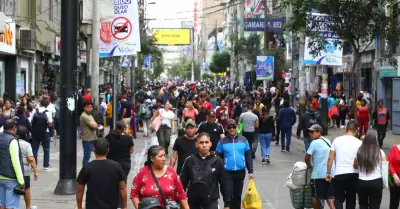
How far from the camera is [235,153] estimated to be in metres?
10.5

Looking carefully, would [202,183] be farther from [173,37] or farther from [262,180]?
[173,37]

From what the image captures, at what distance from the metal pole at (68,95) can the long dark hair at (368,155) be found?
5241mm

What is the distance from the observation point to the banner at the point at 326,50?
73.2 ft

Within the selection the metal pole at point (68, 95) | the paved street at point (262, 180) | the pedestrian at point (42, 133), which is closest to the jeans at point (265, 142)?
the paved street at point (262, 180)

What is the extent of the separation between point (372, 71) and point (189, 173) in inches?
1123

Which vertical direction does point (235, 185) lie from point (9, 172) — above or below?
below

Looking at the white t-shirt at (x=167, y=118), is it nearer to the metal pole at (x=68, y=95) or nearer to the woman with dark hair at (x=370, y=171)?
the metal pole at (x=68, y=95)

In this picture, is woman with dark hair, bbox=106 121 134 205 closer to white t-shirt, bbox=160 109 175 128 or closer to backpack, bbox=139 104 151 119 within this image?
white t-shirt, bbox=160 109 175 128

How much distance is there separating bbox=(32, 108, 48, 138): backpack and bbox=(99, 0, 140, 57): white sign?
3836 mm

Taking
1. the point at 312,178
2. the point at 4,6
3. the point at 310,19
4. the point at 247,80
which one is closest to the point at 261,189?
the point at 312,178

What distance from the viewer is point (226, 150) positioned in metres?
10.5

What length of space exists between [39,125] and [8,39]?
11871mm

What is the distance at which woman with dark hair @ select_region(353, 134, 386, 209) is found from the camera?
32.1ft

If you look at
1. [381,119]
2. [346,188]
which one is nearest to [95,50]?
[381,119]
